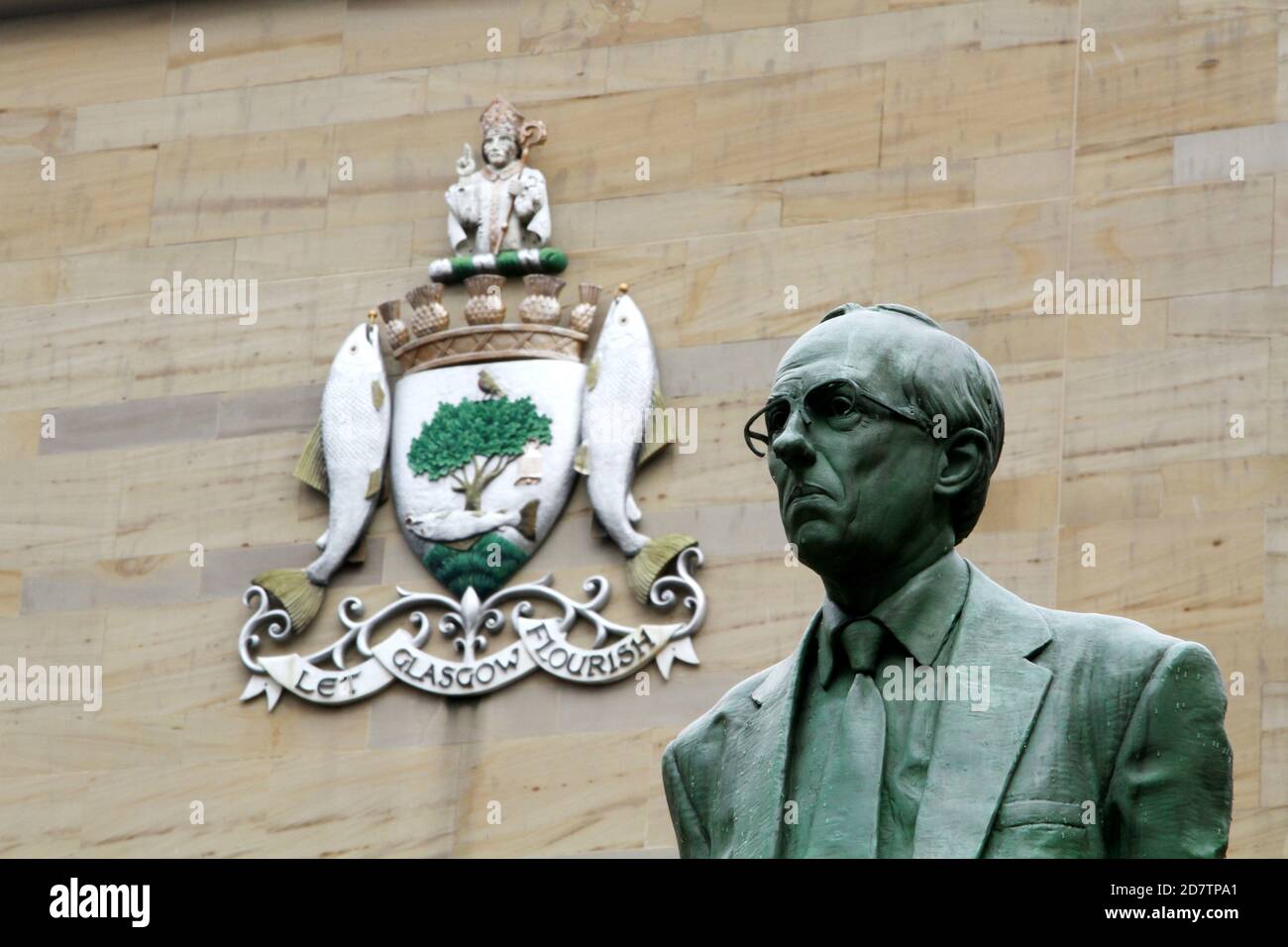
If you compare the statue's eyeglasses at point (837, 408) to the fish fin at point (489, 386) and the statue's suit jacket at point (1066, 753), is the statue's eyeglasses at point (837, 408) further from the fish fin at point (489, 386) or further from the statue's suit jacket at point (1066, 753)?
the fish fin at point (489, 386)

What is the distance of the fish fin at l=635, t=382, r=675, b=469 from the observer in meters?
15.5

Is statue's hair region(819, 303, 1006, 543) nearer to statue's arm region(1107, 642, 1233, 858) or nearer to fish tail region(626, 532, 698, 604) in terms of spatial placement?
statue's arm region(1107, 642, 1233, 858)

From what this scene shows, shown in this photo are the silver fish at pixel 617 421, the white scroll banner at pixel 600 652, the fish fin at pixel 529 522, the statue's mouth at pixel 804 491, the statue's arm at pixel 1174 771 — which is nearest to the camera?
the statue's arm at pixel 1174 771

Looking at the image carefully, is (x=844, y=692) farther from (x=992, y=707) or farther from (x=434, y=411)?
(x=434, y=411)

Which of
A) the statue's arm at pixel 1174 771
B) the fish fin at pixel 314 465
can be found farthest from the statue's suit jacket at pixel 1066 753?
the fish fin at pixel 314 465

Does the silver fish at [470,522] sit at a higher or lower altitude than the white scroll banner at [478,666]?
higher

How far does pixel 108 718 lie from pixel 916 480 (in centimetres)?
993

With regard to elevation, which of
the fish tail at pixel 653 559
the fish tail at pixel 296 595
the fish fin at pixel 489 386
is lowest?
the fish tail at pixel 296 595

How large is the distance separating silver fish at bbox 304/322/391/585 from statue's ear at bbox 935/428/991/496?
30.6 ft

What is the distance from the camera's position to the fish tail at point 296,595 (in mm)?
15891

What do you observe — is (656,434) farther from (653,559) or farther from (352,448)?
(352,448)

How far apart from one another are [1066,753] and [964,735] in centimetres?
19

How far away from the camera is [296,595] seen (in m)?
15.9

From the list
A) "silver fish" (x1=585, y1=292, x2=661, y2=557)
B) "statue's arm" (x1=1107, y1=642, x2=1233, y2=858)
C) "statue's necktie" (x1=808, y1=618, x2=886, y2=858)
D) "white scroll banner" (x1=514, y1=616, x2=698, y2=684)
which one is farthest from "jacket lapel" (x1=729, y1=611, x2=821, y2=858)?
"silver fish" (x1=585, y1=292, x2=661, y2=557)
